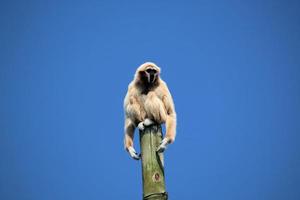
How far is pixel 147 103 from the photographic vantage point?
9867 mm

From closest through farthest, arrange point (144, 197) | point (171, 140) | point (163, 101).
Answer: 1. point (144, 197)
2. point (171, 140)
3. point (163, 101)

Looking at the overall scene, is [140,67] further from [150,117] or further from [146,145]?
[146,145]

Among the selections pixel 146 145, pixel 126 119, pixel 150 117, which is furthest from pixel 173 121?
pixel 146 145

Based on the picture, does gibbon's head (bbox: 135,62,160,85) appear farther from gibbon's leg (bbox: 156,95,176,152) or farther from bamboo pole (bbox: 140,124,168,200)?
bamboo pole (bbox: 140,124,168,200)

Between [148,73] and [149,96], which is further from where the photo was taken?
[148,73]

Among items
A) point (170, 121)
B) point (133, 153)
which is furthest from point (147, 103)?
point (133, 153)

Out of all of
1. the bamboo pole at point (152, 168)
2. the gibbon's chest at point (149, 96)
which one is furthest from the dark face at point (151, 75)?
the bamboo pole at point (152, 168)

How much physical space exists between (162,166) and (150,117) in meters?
2.45

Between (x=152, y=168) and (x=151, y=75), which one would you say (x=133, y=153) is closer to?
(x=151, y=75)

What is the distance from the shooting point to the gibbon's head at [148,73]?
10.2 meters

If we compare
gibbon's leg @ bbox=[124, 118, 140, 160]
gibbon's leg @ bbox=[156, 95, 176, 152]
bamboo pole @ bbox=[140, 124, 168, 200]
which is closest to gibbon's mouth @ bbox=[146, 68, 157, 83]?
gibbon's leg @ bbox=[156, 95, 176, 152]

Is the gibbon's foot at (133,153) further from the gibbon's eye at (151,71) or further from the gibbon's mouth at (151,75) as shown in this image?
the gibbon's eye at (151,71)

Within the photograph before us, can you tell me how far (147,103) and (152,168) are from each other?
3106 millimetres

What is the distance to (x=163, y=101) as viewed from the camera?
9922 mm
